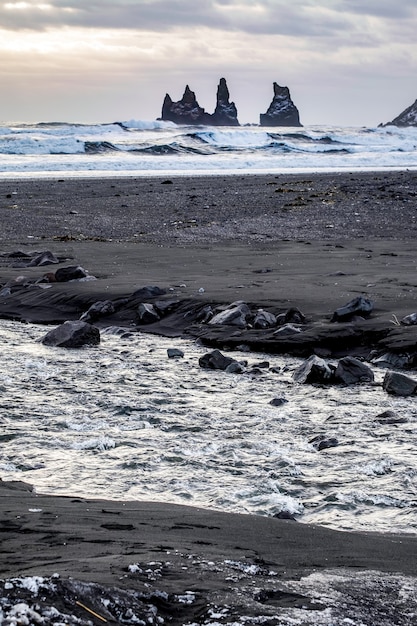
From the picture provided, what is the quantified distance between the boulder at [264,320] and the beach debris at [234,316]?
3.8 inches

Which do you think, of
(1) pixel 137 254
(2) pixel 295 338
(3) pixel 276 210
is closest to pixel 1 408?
(2) pixel 295 338

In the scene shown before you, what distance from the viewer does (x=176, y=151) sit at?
54.5 meters

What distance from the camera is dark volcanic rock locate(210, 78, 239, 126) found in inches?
4320

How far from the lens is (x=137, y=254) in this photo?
10672 mm

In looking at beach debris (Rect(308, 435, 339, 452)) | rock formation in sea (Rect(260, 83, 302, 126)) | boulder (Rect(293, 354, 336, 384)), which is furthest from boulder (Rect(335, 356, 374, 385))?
rock formation in sea (Rect(260, 83, 302, 126))

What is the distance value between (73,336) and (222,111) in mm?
106445

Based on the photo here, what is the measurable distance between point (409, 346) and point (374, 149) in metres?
58.0

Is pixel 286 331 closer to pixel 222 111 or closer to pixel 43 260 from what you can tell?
pixel 43 260

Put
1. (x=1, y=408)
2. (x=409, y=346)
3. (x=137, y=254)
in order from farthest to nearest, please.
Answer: (x=137, y=254) < (x=409, y=346) < (x=1, y=408)

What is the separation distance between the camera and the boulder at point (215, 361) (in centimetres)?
610

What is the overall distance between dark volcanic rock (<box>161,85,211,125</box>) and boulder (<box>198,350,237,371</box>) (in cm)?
9980

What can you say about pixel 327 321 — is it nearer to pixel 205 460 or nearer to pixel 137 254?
pixel 205 460

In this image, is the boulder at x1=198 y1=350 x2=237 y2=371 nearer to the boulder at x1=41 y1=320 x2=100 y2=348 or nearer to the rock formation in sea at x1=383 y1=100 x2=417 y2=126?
the boulder at x1=41 y1=320 x2=100 y2=348

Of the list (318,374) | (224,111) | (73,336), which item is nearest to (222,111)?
(224,111)
